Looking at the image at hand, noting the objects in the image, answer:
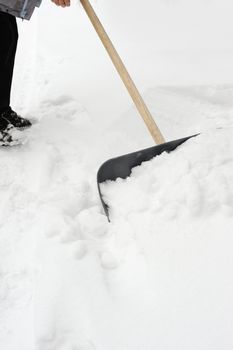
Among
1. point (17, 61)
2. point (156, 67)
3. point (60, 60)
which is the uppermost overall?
point (156, 67)

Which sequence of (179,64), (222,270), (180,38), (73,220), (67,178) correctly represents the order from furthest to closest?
(180,38), (179,64), (67,178), (73,220), (222,270)

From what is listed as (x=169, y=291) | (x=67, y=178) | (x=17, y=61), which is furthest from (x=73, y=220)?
(x=17, y=61)

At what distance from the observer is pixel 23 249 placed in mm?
1565

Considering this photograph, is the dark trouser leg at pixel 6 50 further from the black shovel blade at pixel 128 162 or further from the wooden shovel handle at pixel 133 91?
the black shovel blade at pixel 128 162

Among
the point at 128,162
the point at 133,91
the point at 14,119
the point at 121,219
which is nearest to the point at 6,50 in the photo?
the point at 14,119

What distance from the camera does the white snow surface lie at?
1.21 meters

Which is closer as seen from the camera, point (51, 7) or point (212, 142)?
point (212, 142)

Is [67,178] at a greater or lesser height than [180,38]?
lesser

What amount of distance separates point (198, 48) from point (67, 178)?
1744mm

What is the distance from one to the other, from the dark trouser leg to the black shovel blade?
0.99m

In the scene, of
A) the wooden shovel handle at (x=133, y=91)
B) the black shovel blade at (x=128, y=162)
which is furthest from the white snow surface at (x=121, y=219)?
the wooden shovel handle at (x=133, y=91)

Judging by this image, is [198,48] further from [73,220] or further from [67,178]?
→ [73,220]

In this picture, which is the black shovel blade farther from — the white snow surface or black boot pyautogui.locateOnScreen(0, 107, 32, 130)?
black boot pyautogui.locateOnScreen(0, 107, 32, 130)

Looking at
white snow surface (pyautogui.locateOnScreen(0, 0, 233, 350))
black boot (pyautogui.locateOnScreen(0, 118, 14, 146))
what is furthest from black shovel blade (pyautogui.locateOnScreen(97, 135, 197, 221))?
black boot (pyautogui.locateOnScreen(0, 118, 14, 146))
